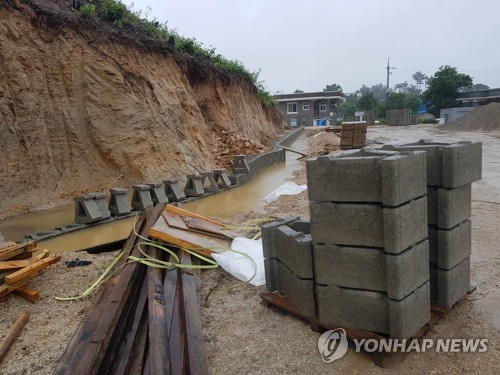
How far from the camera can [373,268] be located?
10.3 ft

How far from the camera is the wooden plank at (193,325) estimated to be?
9.68 feet

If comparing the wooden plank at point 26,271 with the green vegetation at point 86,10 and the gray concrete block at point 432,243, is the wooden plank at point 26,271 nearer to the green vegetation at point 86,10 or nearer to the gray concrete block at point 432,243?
the gray concrete block at point 432,243

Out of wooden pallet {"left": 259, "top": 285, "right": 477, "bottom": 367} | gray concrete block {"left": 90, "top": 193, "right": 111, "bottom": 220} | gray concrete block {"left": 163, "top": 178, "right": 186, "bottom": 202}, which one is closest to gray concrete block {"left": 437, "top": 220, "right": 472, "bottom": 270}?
wooden pallet {"left": 259, "top": 285, "right": 477, "bottom": 367}

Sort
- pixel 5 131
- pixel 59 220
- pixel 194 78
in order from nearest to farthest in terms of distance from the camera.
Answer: pixel 59 220, pixel 5 131, pixel 194 78

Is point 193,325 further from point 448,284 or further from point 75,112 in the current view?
point 75,112

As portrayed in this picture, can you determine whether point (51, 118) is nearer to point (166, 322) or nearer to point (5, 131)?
point (5, 131)

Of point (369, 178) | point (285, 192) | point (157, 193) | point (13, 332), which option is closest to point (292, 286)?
point (369, 178)

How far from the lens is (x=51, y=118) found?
1098 cm

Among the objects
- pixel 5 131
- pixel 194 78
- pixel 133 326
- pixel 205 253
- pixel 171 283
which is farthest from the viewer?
pixel 194 78

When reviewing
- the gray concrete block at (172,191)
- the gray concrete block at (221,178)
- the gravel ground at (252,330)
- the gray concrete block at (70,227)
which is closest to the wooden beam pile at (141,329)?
the gravel ground at (252,330)

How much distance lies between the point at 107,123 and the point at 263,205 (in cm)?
549

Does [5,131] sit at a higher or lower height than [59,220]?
higher

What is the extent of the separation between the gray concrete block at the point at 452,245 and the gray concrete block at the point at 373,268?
0.34 meters

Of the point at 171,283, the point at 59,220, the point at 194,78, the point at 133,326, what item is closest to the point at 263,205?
the point at 59,220
